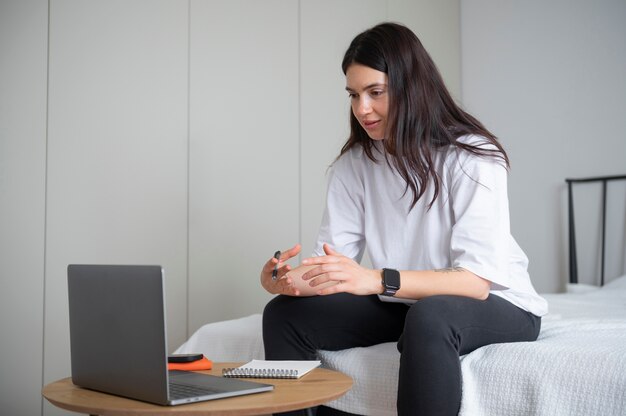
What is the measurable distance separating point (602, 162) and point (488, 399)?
2531 millimetres

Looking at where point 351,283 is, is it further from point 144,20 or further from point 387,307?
point 144,20

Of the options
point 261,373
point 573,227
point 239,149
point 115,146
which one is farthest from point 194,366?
point 573,227

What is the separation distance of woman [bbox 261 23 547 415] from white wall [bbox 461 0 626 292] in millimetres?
2154

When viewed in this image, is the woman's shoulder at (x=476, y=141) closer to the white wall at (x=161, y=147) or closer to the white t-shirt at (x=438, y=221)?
the white t-shirt at (x=438, y=221)

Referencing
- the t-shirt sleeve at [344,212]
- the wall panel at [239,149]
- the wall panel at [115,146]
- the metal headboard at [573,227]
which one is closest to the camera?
the t-shirt sleeve at [344,212]

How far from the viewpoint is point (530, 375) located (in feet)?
4.17

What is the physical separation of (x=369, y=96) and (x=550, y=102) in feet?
7.82

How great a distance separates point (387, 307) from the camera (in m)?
1.59

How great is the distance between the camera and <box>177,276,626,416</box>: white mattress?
3.96 feet

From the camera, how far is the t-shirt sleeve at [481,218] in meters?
1.43

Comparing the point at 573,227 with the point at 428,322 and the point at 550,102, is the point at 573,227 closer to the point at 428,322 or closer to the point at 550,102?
the point at 550,102

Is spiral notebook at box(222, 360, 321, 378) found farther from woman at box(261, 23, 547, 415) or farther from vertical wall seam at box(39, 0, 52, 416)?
vertical wall seam at box(39, 0, 52, 416)

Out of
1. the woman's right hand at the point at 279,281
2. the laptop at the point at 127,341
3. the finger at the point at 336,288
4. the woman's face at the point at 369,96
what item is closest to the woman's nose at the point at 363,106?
the woman's face at the point at 369,96

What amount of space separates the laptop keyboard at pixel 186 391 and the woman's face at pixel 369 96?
32.1 inches
